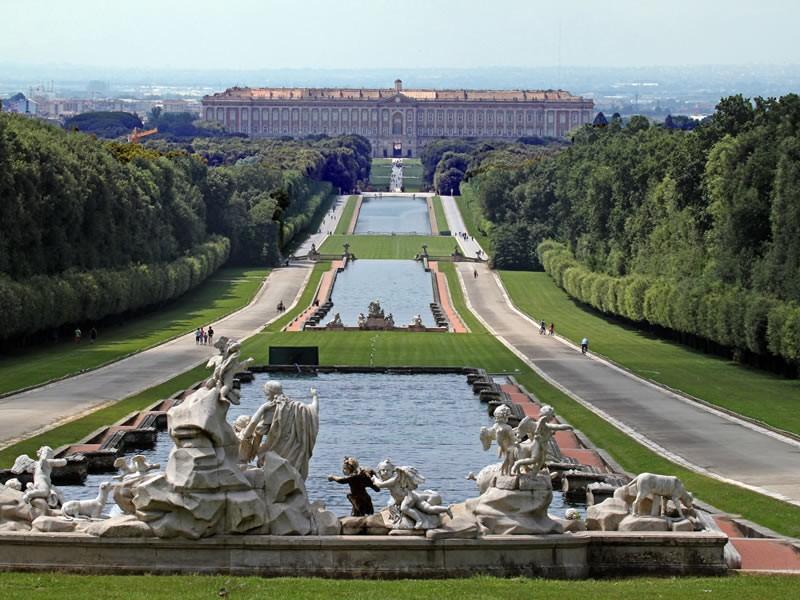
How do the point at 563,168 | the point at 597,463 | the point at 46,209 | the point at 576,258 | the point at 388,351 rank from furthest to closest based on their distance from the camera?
the point at 563,168
the point at 576,258
the point at 46,209
the point at 388,351
the point at 597,463

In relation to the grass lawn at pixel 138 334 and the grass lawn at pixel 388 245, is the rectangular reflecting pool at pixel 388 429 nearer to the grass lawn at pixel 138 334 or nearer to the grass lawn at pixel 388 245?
the grass lawn at pixel 138 334

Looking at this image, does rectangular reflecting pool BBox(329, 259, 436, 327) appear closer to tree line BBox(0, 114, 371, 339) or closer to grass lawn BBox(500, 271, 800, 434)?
grass lawn BBox(500, 271, 800, 434)

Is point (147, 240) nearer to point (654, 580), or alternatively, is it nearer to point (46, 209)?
point (46, 209)

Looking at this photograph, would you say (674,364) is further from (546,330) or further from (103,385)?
(103,385)

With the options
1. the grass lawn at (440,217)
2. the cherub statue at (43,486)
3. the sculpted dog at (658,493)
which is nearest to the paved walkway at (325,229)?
the grass lawn at (440,217)

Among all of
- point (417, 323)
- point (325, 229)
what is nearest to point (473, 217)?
point (325, 229)

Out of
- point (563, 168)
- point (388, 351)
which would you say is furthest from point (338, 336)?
point (563, 168)
